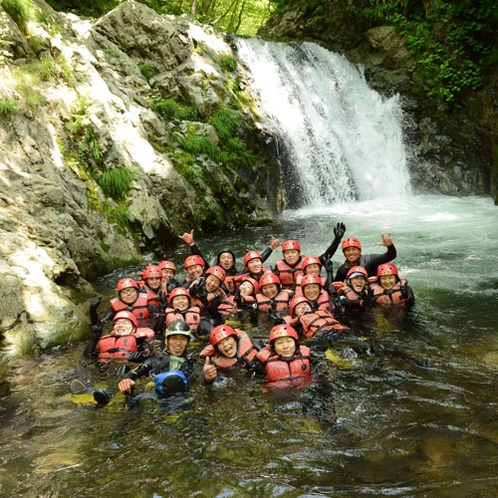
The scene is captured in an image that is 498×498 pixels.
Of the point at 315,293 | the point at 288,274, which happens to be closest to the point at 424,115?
the point at 288,274

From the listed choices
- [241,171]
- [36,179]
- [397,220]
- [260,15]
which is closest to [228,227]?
[241,171]

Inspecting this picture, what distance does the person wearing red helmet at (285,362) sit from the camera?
489 cm

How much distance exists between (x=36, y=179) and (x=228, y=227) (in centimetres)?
538

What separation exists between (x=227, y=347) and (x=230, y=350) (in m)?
0.05

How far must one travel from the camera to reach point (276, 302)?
23.6ft

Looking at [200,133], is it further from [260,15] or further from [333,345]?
[260,15]

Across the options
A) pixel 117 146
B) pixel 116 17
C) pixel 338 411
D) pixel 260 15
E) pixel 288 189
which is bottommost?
pixel 338 411

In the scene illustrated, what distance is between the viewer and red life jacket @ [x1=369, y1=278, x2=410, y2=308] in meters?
6.91

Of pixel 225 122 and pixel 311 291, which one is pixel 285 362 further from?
pixel 225 122

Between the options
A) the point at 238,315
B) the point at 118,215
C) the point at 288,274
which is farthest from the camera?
the point at 118,215

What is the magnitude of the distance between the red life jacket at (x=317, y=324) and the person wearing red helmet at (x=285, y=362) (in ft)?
3.32

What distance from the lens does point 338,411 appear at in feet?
14.0

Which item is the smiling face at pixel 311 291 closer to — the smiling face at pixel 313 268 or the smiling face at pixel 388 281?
the smiling face at pixel 313 268

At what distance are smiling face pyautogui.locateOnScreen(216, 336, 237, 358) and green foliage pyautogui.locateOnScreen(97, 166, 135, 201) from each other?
5.95 m
